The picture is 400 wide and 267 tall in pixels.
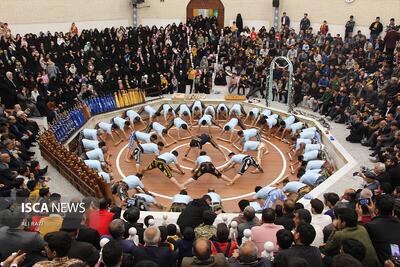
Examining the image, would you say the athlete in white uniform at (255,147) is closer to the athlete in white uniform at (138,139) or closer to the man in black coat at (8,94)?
the athlete in white uniform at (138,139)

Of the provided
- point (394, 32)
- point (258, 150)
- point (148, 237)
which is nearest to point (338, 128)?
point (258, 150)

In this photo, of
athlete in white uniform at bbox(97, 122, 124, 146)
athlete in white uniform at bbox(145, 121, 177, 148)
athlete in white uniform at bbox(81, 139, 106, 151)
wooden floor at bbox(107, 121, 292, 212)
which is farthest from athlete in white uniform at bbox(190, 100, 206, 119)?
athlete in white uniform at bbox(81, 139, 106, 151)

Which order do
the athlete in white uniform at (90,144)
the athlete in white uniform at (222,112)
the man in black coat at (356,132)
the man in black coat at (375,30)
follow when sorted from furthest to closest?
the man in black coat at (375,30), the athlete in white uniform at (222,112), the man in black coat at (356,132), the athlete in white uniform at (90,144)

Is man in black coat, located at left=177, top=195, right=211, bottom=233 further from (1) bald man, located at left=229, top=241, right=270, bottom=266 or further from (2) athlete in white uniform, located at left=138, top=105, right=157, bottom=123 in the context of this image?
(2) athlete in white uniform, located at left=138, top=105, right=157, bottom=123

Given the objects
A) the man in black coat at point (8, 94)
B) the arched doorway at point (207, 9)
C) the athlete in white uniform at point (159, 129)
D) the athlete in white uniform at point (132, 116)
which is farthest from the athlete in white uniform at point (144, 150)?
the arched doorway at point (207, 9)

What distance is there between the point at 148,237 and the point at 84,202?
2383 millimetres

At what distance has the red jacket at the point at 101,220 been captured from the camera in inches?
239

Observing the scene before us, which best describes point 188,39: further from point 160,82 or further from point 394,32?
point 394,32

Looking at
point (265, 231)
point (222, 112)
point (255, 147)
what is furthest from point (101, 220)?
point (222, 112)

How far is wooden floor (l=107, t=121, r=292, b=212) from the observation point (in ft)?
38.1

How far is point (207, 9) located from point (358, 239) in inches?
954

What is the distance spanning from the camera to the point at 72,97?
1558 cm

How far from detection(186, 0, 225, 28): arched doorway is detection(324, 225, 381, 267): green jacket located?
77.7 feet

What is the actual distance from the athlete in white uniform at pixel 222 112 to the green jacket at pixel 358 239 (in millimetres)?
12229
